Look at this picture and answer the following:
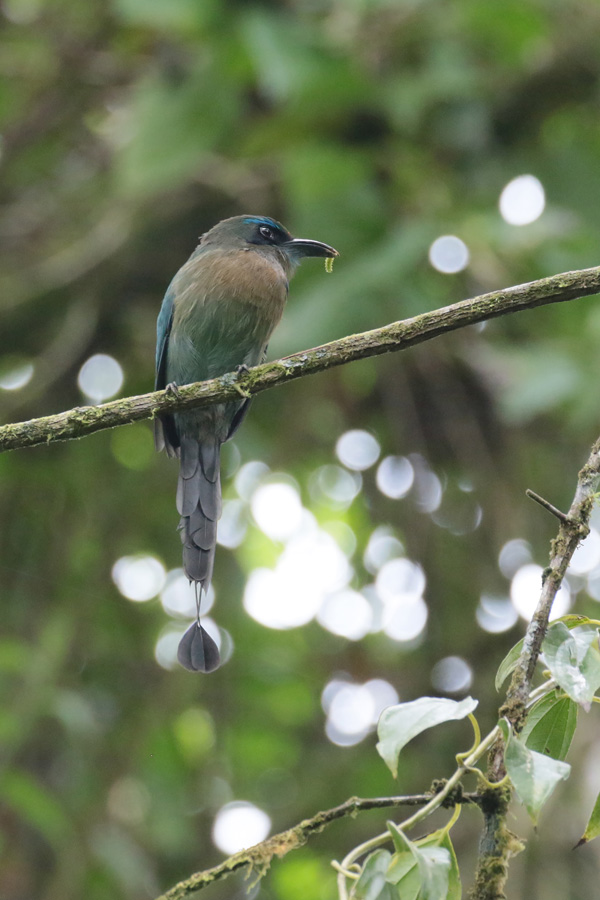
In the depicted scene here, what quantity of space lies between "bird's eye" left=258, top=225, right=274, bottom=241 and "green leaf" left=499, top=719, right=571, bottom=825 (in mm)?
3041

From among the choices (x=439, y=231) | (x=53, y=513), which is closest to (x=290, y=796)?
(x=53, y=513)

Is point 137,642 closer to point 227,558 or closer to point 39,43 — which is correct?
point 227,558

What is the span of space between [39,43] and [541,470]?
3682 millimetres

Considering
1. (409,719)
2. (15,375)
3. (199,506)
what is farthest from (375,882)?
(15,375)

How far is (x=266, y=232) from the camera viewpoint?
13.7 ft

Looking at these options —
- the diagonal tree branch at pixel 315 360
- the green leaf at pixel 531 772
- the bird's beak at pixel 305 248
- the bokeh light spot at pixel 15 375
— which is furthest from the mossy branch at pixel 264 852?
the bokeh light spot at pixel 15 375

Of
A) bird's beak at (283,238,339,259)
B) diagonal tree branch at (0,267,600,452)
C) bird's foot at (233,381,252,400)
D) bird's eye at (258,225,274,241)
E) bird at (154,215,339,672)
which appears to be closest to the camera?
diagonal tree branch at (0,267,600,452)

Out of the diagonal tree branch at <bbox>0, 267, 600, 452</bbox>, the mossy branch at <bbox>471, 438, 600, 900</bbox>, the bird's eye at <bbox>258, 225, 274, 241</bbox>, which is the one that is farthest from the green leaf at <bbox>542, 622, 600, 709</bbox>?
the bird's eye at <bbox>258, 225, 274, 241</bbox>

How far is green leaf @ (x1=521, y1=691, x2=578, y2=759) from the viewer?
1.54 m

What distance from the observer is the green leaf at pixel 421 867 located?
4.64ft

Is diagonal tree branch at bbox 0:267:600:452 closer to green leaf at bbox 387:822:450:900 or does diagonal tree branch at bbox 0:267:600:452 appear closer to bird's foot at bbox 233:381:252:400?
bird's foot at bbox 233:381:252:400

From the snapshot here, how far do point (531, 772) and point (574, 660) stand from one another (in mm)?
191

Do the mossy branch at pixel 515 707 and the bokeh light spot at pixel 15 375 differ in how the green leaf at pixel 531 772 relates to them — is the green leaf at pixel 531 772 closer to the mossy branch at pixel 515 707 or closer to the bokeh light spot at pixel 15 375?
the mossy branch at pixel 515 707

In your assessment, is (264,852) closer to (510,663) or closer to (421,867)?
(421,867)
